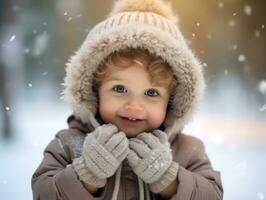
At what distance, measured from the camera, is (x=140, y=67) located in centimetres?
97

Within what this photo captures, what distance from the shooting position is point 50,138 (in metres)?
1.88

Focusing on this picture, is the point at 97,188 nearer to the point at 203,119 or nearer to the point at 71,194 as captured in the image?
the point at 71,194

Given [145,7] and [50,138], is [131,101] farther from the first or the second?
[50,138]

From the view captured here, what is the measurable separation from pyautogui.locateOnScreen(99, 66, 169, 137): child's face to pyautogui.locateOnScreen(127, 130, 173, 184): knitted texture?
41mm

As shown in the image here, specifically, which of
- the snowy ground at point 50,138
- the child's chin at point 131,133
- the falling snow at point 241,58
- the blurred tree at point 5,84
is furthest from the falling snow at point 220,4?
the child's chin at point 131,133

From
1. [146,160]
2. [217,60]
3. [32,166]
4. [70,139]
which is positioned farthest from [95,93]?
[217,60]

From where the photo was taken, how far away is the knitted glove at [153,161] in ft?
2.99

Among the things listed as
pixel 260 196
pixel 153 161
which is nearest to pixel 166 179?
pixel 153 161

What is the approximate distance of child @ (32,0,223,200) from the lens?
0.92 meters

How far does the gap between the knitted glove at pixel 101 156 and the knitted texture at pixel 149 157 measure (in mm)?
22

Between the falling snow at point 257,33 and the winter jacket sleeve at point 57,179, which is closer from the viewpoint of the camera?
the winter jacket sleeve at point 57,179

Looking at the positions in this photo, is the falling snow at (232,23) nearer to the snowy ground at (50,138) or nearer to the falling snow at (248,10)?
the falling snow at (248,10)

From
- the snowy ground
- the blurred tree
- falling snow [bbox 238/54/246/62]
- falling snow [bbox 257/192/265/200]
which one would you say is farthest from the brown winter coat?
falling snow [bbox 238/54/246/62]

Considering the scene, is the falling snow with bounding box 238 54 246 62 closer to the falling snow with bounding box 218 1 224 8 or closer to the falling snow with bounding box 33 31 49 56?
the falling snow with bounding box 218 1 224 8
